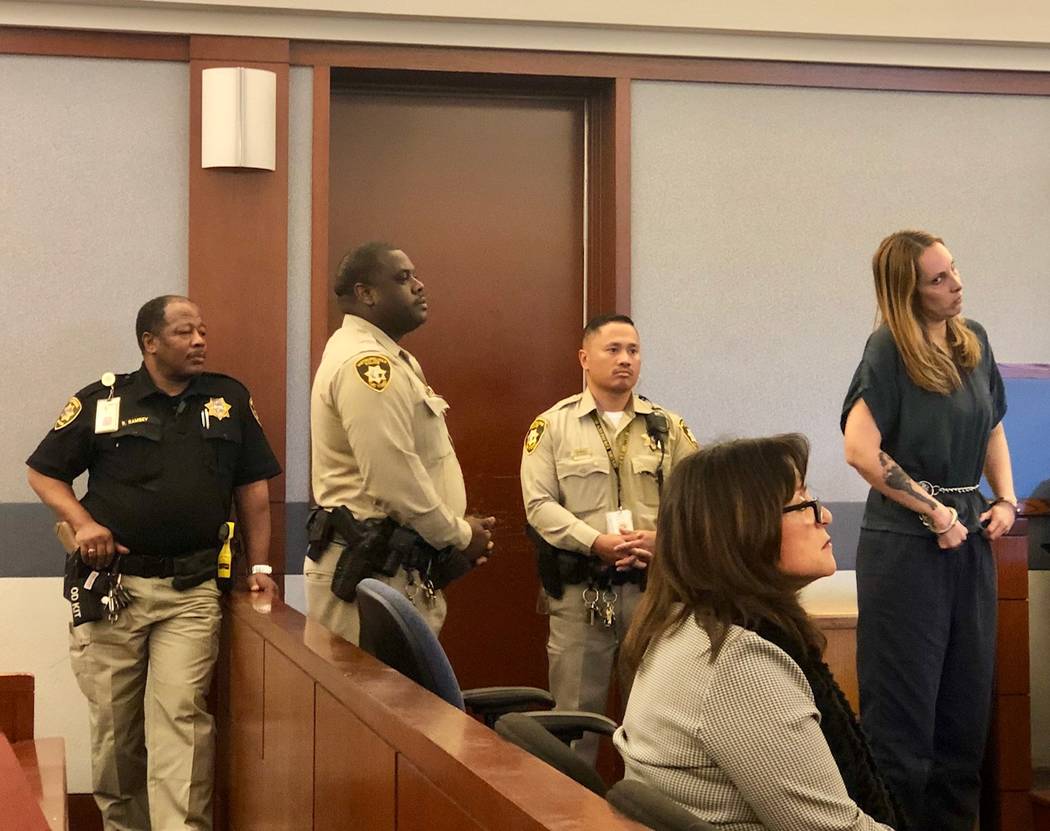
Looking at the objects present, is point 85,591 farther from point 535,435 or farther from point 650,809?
point 650,809

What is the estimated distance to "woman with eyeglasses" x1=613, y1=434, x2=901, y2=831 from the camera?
6.12ft

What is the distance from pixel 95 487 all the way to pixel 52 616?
583mm

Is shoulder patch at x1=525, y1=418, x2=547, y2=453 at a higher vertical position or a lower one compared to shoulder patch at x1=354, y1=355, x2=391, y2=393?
lower

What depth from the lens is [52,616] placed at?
15.3 feet

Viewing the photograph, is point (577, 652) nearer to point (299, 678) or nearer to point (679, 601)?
point (299, 678)

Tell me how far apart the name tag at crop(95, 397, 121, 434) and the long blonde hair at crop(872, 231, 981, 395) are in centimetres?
222

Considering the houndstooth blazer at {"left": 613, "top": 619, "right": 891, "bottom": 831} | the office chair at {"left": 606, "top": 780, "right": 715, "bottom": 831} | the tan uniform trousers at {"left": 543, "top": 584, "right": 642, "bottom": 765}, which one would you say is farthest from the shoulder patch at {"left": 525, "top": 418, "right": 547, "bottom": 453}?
the office chair at {"left": 606, "top": 780, "right": 715, "bottom": 831}

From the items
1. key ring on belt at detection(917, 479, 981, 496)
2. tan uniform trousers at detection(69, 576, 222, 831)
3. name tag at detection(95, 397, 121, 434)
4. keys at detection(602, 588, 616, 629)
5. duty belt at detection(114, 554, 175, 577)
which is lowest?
tan uniform trousers at detection(69, 576, 222, 831)

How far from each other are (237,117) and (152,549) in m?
1.41

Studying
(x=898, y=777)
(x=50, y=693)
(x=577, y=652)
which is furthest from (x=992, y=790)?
(x=50, y=693)

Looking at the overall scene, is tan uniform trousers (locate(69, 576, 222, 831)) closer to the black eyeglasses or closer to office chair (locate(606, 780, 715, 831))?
the black eyeglasses

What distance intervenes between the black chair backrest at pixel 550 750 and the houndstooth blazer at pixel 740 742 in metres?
0.08

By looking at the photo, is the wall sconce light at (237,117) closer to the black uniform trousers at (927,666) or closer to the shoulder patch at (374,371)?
the shoulder patch at (374,371)

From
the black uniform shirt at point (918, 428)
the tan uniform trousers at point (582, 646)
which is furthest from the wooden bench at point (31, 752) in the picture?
the black uniform shirt at point (918, 428)
